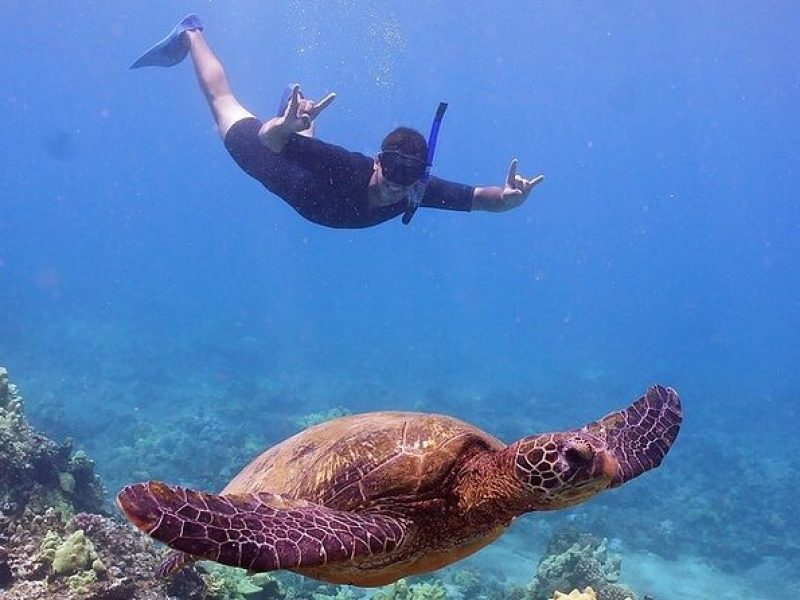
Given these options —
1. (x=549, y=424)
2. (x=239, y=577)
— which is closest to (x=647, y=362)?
(x=549, y=424)

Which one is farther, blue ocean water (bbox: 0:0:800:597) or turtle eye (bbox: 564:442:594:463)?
blue ocean water (bbox: 0:0:800:597)

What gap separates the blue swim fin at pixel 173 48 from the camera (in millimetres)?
11539

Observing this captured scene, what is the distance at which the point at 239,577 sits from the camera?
18.2 feet

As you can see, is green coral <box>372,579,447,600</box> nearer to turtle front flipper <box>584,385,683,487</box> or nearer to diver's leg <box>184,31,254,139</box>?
turtle front flipper <box>584,385,683,487</box>

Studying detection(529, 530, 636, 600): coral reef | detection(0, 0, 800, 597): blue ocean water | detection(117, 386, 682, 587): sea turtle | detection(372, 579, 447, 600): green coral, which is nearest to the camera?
detection(117, 386, 682, 587): sea turtle

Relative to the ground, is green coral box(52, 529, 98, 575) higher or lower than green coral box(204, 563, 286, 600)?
lower

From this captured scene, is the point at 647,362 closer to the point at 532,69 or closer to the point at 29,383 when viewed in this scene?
the point at 29,383

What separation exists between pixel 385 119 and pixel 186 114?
48478 millimetres

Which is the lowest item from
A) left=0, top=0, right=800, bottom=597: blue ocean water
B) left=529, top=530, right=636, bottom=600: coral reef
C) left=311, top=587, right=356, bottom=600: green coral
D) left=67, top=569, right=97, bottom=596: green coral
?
left=67, top=569, right=97, bottom=596: green coral

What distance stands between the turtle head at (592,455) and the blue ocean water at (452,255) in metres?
9.23

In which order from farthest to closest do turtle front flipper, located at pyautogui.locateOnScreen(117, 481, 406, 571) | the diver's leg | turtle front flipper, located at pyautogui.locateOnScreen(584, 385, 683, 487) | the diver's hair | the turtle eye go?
the diver's leg < the diver's hair < turtle front flipper, located at pyautogui.locateOnScreen(584, 385, 683, 487) < the turtle eye < turtle front flipper, located at pyautogui.locateOnScreen(117, 481, 406, 571)

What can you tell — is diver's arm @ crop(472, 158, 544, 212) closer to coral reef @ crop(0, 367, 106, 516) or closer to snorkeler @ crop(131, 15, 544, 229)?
snorkeler @ crop(131, 15, 544, 229)

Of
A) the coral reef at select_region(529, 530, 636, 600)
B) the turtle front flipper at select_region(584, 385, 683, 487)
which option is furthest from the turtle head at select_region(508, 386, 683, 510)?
the coral reef at select_region(529, 530, 636, 600)

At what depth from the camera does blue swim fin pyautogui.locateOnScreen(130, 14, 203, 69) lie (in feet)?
37.9
